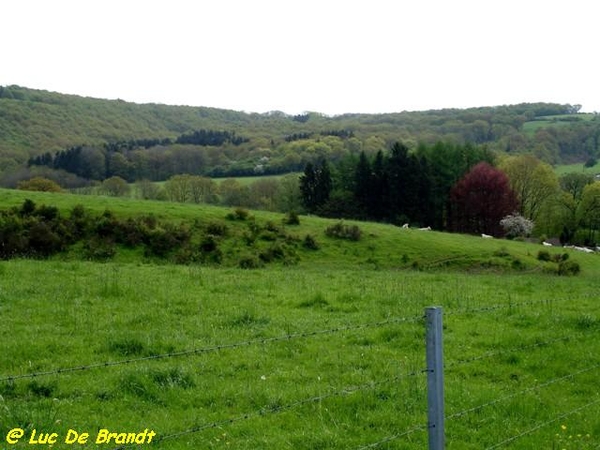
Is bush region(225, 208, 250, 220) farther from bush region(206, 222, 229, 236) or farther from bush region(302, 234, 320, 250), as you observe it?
bush region(302, 234, 320, 250)

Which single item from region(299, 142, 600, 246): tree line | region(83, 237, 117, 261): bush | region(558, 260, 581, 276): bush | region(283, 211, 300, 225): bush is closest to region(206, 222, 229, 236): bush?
region(283, 211, 300, 225): bush

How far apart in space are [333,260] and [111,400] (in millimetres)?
35820

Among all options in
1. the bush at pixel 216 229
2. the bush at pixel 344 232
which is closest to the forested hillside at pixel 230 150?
the bush at pixel 344 232

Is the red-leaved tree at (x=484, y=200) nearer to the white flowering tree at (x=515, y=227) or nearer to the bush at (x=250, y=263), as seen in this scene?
the white flowering tree at (x=515, y=227)

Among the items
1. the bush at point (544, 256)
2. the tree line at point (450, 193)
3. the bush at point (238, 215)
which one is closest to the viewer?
the bush at point (238, 215)

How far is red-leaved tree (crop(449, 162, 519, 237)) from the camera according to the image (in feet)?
264

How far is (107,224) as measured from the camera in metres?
41.2

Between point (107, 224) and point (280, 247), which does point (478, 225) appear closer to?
point (280, 247)

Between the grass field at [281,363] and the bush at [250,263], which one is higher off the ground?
the grass field at [281,363]

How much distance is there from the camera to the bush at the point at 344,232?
49188 millimetres

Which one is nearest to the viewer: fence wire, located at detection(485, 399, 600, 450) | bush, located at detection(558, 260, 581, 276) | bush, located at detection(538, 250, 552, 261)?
fence wire, located at detection(485, 399, 600, 450)

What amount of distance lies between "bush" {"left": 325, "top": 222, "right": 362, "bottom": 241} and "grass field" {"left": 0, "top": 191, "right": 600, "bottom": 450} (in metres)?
27.4

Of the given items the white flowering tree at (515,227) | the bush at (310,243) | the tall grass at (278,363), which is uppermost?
the tall grass at (278,363)

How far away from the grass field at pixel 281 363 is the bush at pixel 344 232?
2740 centimetres
